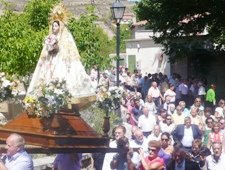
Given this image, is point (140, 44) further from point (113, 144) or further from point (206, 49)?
point (113, 144)

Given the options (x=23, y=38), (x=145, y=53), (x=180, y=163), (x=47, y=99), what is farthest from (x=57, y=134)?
(x=145, y=53)

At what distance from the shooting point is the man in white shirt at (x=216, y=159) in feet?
43.2

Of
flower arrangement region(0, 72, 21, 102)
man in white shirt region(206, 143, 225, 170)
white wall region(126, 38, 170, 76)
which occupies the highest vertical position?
flower arrangement region(0, 72, 21, 102)

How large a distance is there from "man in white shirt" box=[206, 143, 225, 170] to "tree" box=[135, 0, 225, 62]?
1777 centimetres

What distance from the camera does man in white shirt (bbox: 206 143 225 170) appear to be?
43.2ft

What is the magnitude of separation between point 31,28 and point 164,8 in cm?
747

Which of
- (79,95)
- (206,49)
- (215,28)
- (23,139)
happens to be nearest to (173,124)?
(79,95)

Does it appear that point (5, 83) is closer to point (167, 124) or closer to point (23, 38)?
point (167, 124)

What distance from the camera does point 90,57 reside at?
2683 cm

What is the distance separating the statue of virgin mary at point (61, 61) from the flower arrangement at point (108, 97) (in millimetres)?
136

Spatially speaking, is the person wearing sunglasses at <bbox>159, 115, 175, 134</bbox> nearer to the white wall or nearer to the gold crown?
the gold crown

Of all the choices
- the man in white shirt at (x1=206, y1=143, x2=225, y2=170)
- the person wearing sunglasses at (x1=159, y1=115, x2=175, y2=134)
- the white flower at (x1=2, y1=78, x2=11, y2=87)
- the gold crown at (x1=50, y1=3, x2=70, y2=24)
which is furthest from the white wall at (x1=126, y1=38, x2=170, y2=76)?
the white flower at (x1=2, y1=78, x2=11, y2=87)

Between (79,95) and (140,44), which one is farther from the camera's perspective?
(140,44)

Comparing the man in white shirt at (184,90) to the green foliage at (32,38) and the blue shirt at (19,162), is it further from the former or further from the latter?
the blue shirt at (19,162)
